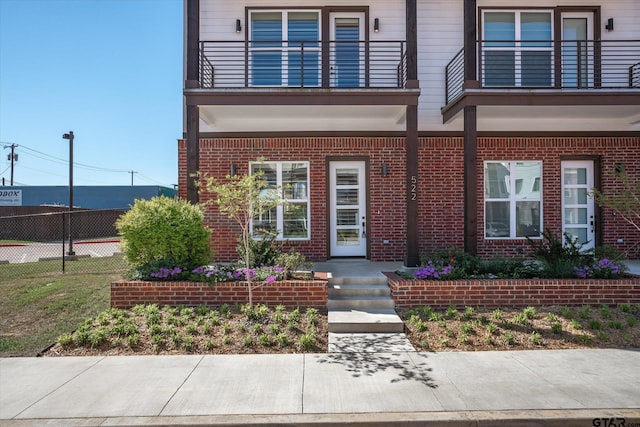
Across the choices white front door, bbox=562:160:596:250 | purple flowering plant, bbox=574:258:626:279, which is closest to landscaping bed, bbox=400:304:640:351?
purple flowering plant, bbox=574:258:626:279

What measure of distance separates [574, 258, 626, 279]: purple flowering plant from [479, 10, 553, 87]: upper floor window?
4955mm

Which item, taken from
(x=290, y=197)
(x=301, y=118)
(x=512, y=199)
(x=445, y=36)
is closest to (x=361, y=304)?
(x=290, y=197)

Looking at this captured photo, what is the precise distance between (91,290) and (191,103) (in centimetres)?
423

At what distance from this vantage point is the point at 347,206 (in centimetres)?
1041

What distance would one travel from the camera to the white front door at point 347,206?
409 inches

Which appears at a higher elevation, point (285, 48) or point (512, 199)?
point (285, 48)

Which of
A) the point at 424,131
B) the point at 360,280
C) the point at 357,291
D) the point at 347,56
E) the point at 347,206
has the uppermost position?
the point at 347,56

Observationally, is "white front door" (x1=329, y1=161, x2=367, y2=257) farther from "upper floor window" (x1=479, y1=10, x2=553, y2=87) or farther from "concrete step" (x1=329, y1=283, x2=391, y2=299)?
"upper floor window" (x1=479, y1=10, x2=553, y2=87)

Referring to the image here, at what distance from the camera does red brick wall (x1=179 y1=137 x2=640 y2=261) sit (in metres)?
10.2

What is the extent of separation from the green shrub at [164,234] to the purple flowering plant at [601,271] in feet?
21.9

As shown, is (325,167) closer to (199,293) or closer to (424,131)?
(424,131)

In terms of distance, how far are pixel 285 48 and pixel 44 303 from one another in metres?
7.40

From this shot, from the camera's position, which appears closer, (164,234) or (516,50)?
(164,234)

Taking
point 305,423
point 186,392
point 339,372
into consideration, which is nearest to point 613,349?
point 339,372
